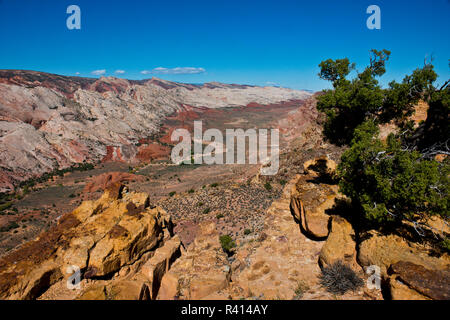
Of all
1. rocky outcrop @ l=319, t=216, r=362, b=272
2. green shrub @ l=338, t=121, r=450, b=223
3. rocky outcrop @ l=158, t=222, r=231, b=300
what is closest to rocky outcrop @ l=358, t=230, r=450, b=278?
rocky outcrop @ l=319, t=216, r=362, b=272

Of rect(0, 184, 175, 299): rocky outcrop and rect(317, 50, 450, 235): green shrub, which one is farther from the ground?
rect(317, 50, 450, 235): green shrub

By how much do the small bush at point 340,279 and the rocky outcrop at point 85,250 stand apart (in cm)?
751

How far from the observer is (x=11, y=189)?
42.3 metres

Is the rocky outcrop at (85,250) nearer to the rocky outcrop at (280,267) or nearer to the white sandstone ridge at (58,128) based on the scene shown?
the rocky outcrop at (280,267)

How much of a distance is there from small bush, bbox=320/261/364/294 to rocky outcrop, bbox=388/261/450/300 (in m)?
1.26

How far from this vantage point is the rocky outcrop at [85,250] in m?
8.62

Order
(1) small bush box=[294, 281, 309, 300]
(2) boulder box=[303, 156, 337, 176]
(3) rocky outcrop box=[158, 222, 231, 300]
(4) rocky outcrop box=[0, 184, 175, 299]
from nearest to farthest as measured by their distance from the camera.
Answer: (1) small bush box=[294, 281, 309, 300] → (4) rocky outcrop box=[0, 184, 175, 299] → (3) rocky outcrop box=[158, 222, 231, 300] → (2) boulder box=[303, 156, 337, 176]

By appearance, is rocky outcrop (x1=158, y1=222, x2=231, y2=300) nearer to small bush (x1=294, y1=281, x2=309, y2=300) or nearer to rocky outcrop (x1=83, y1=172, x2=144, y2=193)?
small bush (x1=294, y1=281, x2=309, y2=300)

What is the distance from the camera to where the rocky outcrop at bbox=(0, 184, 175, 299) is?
8625mm

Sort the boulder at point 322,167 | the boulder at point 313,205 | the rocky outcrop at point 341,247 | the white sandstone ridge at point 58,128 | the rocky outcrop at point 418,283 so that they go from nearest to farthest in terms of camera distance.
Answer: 1. the rocky outcrop at point 418,283
2. the rocky outcrop at point 341,247
3. the boulder at point 313,205
4. the boulder at point 322,167
5. the white sandstone ridge at point 58,128

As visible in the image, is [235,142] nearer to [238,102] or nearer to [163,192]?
[163,192]

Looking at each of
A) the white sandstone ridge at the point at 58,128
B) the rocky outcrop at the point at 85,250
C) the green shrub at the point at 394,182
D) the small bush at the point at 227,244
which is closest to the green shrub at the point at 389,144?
the green shrub at the point at 394,182
